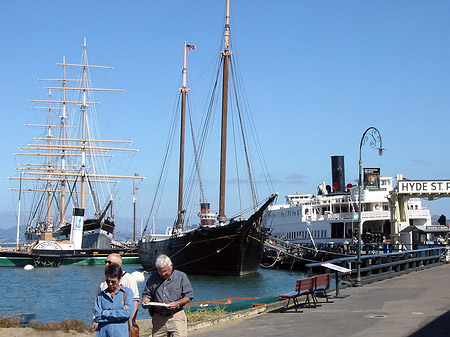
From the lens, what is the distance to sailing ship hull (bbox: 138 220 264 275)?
1863 inches

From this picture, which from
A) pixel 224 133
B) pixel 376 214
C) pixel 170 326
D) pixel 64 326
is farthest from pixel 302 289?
pixel 376 214

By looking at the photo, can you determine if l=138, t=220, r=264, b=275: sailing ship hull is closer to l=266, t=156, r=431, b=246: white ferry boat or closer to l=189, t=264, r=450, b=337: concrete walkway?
l=266, t=156, r=431, b=246: white ferry boat

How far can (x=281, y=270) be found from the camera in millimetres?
58219

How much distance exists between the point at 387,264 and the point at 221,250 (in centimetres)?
2526

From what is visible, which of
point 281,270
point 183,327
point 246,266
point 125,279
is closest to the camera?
point 125,279

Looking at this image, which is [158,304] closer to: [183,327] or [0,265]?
[183,327]

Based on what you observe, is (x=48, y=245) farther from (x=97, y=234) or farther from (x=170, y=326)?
(x=170, y=326)

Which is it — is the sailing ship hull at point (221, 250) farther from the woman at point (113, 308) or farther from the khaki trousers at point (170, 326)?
the woman at point (113, 308)

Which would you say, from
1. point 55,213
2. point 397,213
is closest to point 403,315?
point 397,213

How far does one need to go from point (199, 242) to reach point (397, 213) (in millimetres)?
15135

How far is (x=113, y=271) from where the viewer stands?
8.09 m

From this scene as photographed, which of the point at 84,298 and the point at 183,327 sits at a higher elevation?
the point at 183,327

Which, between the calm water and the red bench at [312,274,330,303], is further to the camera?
the calm water

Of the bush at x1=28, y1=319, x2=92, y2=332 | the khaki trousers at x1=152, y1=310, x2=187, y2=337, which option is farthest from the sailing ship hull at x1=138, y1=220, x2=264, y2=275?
the khaki trousers at x1=152, y1=310, x2=187, y2=337
